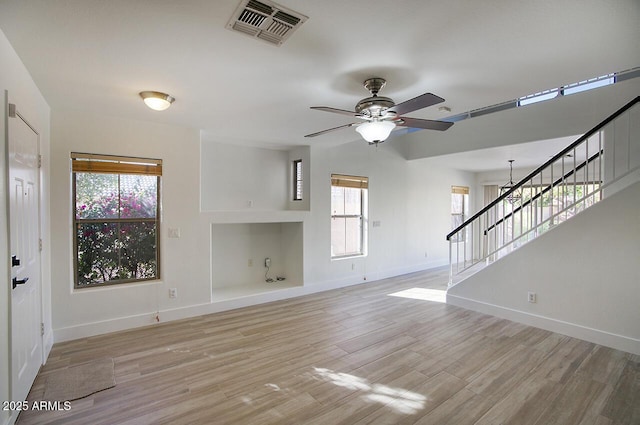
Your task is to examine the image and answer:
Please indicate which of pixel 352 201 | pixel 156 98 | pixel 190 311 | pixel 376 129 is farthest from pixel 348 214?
pixel 156 98

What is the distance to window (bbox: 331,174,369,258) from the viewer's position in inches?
233

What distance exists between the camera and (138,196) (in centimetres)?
396

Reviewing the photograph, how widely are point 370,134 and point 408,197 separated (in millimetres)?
4555

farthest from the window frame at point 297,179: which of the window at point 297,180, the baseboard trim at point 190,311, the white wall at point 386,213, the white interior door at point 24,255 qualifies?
the white interior door at point 24,255

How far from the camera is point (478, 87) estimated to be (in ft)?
9.31

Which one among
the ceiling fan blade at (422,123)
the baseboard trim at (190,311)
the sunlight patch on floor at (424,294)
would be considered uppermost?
the ceiling fan blade at (422,123)

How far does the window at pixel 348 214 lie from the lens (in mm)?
5910

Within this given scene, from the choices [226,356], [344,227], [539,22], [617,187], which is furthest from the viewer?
[344,227]

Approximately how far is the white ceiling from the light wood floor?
2.59 metres

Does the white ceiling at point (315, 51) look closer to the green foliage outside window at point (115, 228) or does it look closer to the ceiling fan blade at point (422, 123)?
the ceiling fan blade at point (422, 123)

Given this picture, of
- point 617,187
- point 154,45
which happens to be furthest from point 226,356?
point 617,187

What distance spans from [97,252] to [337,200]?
12.5 feet

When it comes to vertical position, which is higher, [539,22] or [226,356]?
[539,22]

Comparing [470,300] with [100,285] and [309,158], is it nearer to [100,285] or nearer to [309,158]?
[309,158]
